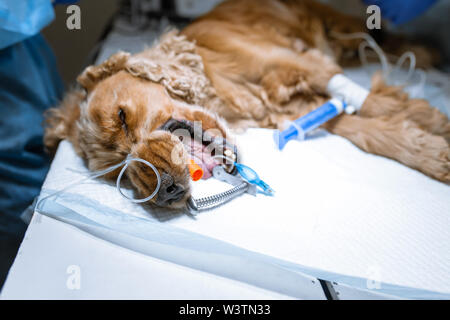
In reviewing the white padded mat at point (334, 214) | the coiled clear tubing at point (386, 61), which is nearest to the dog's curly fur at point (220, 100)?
the white padded mat at point (334, 214)

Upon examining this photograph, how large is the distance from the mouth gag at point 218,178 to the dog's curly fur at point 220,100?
0.04m

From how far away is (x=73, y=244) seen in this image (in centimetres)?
98

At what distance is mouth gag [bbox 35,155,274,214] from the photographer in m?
1.08

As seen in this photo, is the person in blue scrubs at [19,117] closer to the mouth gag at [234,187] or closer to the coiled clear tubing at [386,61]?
the mouth gag at [234,187]

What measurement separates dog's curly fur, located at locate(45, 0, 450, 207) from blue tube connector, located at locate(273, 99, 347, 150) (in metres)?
0.07

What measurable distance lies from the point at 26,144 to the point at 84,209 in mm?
605

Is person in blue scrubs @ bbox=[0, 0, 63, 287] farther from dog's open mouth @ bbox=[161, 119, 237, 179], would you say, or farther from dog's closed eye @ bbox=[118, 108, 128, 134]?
dog's open mouth @ bbox=[161, 119, 237, 179]

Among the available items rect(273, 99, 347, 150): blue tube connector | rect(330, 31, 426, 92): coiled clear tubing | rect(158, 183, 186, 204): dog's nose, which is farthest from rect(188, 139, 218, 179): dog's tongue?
rect(330, 31, 426, 92): coiled clear tubing

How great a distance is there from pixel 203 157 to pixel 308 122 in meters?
0.55

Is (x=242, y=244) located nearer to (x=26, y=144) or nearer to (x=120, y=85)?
(x=120, y=85)

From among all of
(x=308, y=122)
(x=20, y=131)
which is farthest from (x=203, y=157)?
(x=20, y=131)

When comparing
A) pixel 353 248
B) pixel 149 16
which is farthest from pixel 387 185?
pixel 149 16

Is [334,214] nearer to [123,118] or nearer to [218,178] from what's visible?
[218,178]

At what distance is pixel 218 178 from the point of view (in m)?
1.24
